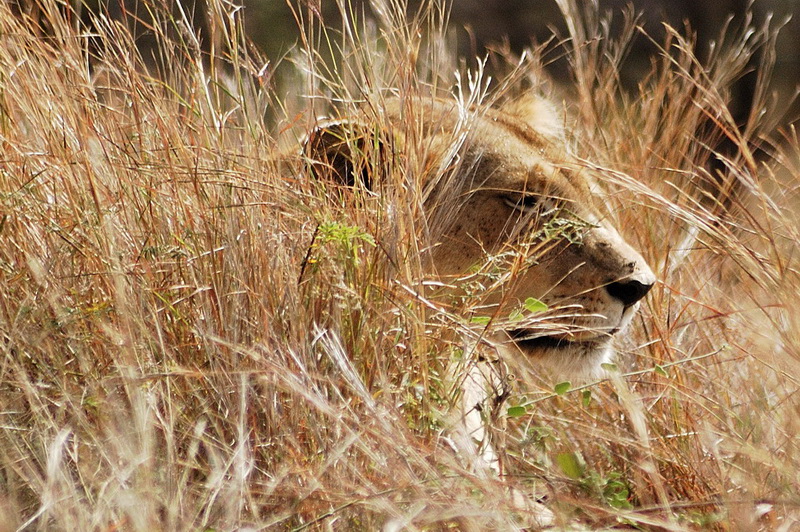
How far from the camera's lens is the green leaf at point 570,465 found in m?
2.43

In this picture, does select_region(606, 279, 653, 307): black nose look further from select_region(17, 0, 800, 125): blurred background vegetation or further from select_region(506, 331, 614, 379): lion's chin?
select_region(17, 0, 800, 125): blurred background vegetation

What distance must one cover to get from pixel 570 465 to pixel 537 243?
91 centimetres

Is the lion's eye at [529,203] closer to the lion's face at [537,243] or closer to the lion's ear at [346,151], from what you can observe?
the lion's face at [537,243]

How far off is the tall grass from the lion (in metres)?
0.14

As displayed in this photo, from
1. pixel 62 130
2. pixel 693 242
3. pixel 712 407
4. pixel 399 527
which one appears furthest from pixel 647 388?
pixel 62 130

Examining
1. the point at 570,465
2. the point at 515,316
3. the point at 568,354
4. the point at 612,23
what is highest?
the point at 515,316

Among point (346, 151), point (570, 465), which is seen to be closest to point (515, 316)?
point (570, 465)

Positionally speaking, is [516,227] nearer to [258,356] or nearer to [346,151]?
[346,151]

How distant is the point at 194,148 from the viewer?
267 cm

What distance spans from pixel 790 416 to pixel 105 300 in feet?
5.28

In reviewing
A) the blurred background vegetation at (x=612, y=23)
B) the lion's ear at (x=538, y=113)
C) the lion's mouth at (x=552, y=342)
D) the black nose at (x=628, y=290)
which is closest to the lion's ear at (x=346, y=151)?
the lion's mouth at (x=552, y=342)

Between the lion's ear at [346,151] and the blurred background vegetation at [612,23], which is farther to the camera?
the blurred background vegetation at [612,23]

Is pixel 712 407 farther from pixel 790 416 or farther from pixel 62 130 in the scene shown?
pixel 62 130

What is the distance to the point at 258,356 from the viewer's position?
2.14 metres
